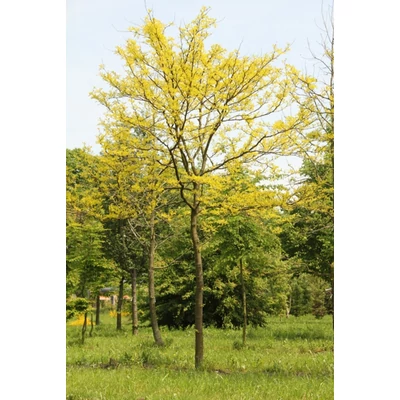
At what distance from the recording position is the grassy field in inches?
166

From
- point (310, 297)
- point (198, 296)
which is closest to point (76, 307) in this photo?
point (198, 296)

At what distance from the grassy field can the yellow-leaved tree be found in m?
0.58

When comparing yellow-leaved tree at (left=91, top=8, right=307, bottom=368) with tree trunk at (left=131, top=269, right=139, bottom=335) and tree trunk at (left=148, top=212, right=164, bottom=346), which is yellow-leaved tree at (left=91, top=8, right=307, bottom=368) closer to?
tree trunk at (left=148, top=212, right=164, bottom=346)

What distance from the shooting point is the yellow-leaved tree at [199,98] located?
4.74 m

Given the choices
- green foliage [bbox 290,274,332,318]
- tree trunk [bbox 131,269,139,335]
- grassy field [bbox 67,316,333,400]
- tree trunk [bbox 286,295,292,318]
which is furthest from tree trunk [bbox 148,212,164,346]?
tree trunk [bbox 286,295,292,318]

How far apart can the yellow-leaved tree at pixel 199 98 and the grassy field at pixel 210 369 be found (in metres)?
0.58

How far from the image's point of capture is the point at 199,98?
4867 mm

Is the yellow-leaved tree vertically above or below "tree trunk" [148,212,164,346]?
above

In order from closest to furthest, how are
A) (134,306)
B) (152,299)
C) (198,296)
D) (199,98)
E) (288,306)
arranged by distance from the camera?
(199,98) < (198,296) < (152,299) < (134,306) < (288,306)

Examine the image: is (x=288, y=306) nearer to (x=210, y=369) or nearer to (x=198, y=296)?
(x=210, y=369)

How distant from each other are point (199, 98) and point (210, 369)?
Result: 2.51m

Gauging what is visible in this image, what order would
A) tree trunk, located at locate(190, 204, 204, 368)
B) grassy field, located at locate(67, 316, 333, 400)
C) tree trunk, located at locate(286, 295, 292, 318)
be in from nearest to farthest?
1. grassy field, located at locate(67, 316, 333, 400)
2. tree trunk, located at locate(190, 204, 204, 368)
3. tree trunk, located at locate(286, 295, 292, 318)
